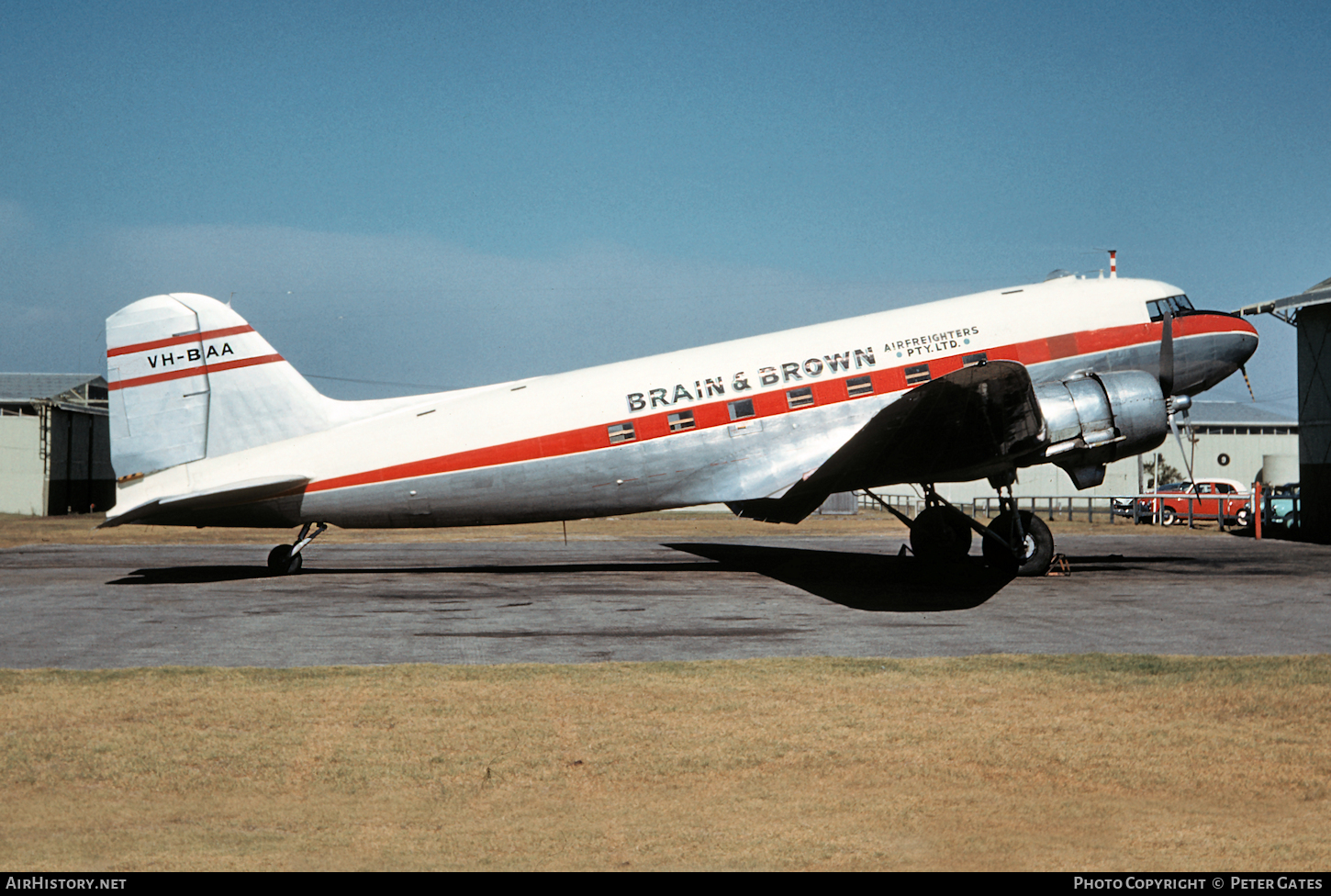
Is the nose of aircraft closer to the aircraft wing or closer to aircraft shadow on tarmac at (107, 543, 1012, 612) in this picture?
the aircraft wing

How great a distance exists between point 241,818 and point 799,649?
6997 millimetres

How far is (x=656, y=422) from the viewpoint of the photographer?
1912cm

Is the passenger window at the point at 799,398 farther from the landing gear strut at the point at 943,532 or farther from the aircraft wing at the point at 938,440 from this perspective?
the landing gear strut at the point at 943,532

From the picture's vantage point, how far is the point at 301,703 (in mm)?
9086

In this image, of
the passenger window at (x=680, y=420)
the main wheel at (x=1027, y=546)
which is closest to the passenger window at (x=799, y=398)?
the passenger window at (x=680, y=420)

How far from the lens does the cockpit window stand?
20125 millimetres

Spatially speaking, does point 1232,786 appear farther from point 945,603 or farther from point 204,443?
point 204,443

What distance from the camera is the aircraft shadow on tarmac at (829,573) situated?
54.1ft

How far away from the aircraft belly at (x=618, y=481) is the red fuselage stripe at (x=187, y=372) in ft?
9.54

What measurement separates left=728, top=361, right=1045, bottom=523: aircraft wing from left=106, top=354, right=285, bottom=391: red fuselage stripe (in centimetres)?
978

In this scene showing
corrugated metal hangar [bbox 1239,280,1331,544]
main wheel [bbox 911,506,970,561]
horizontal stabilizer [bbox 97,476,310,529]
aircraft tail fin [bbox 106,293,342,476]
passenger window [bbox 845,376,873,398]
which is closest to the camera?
horizontal stabilizer [bbox 97,476,310,529]

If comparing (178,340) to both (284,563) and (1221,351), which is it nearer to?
(284,563)

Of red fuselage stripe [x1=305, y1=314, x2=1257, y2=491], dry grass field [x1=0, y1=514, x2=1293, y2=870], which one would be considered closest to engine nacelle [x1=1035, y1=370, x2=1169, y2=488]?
red fuselage stripe [x1=305, y1=314, x2=1257, y2=491]

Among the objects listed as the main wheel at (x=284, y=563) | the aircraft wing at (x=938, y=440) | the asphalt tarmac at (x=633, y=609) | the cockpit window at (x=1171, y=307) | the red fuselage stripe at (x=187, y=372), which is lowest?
the asphalt tarmac at (x=633, y=609)
